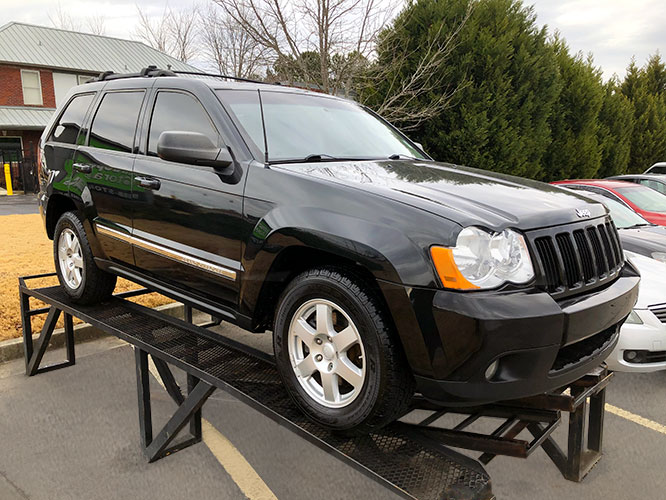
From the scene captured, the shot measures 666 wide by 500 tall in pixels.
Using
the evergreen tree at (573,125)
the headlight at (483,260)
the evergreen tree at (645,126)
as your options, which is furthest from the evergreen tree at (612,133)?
the headlight at (483,260)

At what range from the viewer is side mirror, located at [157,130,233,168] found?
2.85 metres

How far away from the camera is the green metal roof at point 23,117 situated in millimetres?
26031

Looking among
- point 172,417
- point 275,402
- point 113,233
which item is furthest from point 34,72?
point 275,402

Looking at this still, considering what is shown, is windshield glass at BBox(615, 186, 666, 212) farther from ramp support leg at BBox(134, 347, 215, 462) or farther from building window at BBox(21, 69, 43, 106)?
building window at BBox(21, 69, 43, 106)

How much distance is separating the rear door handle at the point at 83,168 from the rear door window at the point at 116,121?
168mm

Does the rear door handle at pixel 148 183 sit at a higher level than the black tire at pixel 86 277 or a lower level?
higher

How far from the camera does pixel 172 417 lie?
3.41 metres

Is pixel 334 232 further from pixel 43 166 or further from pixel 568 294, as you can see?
pixel 43 166

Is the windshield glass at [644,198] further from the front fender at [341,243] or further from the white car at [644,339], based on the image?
the front fender at [341,243]

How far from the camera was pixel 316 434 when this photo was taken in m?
2.55

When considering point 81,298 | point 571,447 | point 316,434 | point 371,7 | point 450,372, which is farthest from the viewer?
point 371,7

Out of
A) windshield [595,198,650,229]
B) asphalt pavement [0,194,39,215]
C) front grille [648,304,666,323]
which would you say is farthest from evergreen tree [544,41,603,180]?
asphalt pavement [0,194,39,215]

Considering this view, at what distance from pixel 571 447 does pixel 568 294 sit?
136cm

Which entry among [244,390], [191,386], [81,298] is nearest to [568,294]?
[244,390]
